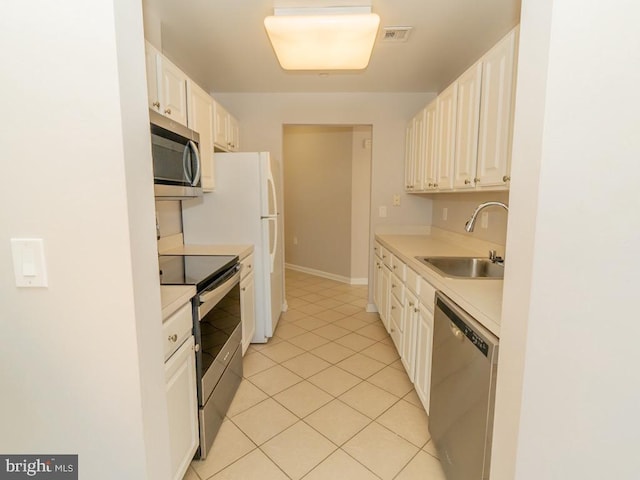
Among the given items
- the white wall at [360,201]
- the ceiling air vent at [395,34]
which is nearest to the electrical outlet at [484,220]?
the ceiling air vent at [395,34]

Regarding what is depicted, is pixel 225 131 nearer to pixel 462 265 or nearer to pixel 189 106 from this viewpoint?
pixel 189 106

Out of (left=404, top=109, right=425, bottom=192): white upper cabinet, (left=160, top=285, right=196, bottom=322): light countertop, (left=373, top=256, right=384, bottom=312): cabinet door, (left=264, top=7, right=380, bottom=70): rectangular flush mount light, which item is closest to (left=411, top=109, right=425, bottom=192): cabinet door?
(left=404, top=109, right=425, bottom=192): white upper cabinet

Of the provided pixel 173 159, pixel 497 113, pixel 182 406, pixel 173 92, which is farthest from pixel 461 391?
pixel 173 92

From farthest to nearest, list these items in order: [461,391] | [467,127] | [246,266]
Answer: [246,266], [467,127], [461,391]

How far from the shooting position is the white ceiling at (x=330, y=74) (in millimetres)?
1885

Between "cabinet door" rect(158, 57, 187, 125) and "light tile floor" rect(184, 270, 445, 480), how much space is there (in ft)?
6.20

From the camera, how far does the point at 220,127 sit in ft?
9.45

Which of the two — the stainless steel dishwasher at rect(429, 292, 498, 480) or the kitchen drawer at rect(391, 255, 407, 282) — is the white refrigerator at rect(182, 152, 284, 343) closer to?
the kitchen drawer at rect(391, 255, 407, 282)

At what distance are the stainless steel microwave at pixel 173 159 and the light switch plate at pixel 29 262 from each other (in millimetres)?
780

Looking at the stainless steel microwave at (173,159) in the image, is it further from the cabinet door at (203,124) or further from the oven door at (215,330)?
the oven door at (215,330)

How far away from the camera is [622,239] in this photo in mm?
734

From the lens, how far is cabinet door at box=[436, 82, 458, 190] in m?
2.19

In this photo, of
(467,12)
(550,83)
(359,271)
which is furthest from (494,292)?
(359,271)

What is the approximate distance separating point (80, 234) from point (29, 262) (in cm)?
16
